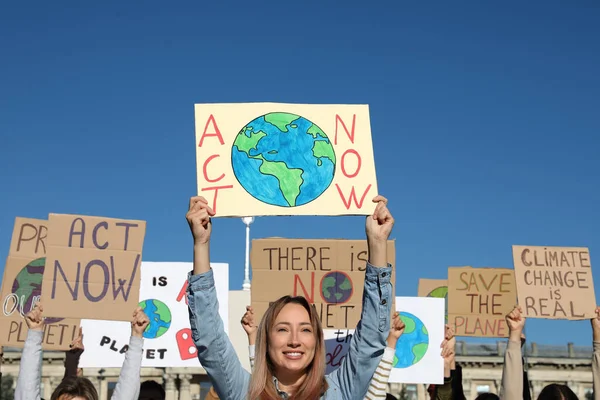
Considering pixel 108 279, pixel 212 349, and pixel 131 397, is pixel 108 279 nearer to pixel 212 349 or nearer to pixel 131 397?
pixel 131 397

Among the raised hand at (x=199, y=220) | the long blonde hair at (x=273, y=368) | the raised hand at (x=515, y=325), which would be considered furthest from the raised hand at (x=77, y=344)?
the long blonde hair at (x=273, y=368)

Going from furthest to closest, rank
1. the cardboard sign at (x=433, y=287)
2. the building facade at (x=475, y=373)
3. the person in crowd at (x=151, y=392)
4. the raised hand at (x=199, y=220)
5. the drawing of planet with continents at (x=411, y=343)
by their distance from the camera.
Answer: the building facade at (x=475, y=373)
the cardboard sign at (x=433, y=287)
the drawing of planet with continents at (x=411, y=343)
the person in crowd at (x=151, y=392)
the raised hand at (x=199, y=220)

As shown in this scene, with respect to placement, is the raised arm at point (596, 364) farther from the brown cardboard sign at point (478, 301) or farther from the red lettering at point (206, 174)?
the brown cardboard sign at point (478, 301)

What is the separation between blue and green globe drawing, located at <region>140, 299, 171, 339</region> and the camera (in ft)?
28.9

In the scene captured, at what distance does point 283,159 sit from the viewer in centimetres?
533

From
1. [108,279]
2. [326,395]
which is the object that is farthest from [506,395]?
[108,279]

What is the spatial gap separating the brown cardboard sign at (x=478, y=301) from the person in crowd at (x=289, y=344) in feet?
23.8

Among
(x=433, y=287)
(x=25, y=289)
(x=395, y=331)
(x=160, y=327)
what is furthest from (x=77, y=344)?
(x=433, y=287)

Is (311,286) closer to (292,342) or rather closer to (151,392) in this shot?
(151,392)

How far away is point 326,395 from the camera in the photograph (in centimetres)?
295

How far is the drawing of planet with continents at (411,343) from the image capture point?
344 inches

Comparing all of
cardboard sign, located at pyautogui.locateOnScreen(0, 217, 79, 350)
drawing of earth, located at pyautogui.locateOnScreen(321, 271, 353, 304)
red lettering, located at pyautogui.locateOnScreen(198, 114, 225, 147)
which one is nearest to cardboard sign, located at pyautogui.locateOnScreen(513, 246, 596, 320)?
drawing of earth, located at pyautogui.locateOnScreen(321, 271, 353, 304)

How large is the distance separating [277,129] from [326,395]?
272cm

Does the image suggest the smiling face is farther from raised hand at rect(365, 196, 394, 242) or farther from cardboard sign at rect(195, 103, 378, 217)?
cardboard sign at rect(195, 103, 378, 217)
